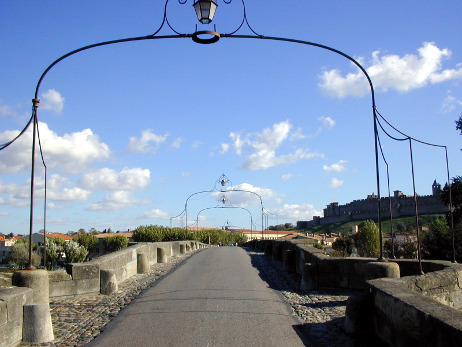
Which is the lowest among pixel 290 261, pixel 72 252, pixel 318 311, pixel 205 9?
pixel 318 311

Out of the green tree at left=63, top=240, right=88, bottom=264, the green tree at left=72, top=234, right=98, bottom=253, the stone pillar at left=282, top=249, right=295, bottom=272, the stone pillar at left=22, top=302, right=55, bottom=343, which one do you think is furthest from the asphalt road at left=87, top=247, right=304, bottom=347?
the green tree at left=72, top=234, right=98, bottom=253

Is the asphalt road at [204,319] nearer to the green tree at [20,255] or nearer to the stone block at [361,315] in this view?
the stone block at [361,315]

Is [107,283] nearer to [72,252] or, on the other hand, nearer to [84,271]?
[84,271]

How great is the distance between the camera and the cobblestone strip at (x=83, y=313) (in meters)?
7.11

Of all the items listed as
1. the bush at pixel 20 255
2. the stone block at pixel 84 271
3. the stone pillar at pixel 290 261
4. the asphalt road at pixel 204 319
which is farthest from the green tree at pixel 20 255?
the asphalt road at pixel 204 319

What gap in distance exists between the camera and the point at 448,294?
778cm

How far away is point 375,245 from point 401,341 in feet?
124

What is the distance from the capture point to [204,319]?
7.82 metres

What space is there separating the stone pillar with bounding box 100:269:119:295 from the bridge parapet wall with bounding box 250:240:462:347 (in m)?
4.69

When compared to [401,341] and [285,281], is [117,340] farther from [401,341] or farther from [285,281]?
[285,281]

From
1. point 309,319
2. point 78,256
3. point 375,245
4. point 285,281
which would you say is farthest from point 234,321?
point 78,256

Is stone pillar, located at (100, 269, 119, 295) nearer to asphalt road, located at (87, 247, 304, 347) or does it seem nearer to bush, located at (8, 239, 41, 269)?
asphalt road, located at (87, 247, 304, 347)

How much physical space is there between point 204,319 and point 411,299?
11.3 feet

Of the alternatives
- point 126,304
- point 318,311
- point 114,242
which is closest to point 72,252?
point 114,242
